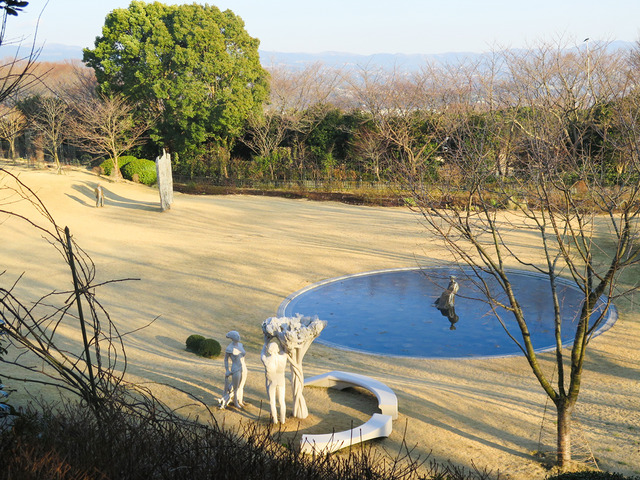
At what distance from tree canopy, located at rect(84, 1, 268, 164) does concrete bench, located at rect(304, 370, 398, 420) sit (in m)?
26.0

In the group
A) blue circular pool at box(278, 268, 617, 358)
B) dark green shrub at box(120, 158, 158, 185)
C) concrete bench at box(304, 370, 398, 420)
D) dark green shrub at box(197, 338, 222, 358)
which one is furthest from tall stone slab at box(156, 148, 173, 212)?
concrete bench at box(304, 370, 398, 420)

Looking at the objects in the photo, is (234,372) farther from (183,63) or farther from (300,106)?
(300,106)

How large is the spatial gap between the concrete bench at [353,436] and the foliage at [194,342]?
4.94m

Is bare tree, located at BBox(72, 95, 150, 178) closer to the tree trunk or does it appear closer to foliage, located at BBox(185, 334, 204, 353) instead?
foliage, located at BBox(185, 334, 204, 353)

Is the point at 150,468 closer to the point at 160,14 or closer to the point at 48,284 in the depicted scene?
the point at 48,284

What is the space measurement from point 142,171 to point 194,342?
77.5ft

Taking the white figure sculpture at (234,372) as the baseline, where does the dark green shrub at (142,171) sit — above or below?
above

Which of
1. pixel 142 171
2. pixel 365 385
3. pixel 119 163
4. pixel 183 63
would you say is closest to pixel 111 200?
pixel 142 171

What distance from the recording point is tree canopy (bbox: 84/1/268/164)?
109 feet

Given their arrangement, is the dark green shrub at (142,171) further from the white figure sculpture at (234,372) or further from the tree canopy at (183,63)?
the white figure sculpture at (234,372)

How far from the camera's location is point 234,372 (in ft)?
29.9

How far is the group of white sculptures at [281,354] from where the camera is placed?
8.73m

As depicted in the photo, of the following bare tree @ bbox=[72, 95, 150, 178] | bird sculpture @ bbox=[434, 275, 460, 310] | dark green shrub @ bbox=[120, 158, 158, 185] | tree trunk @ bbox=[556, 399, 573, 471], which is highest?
bare tree @ bbox=[72, 95, 150, 178]

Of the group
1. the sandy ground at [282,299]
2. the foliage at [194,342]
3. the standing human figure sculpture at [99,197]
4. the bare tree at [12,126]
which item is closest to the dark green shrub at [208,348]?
the foliage at [194,342]
